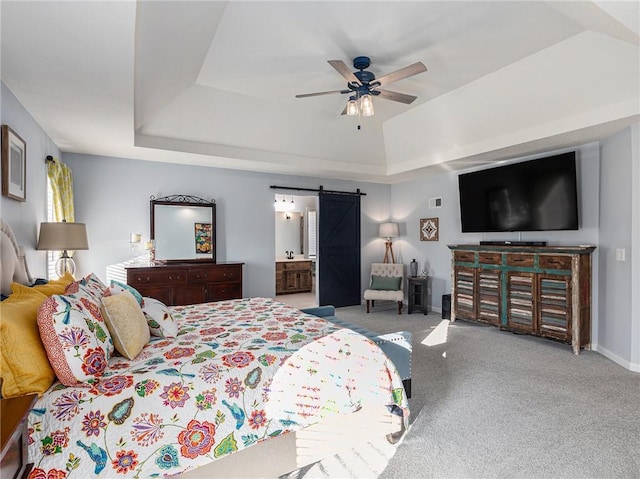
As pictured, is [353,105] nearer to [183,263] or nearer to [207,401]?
[207,401]

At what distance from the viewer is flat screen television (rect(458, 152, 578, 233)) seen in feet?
13.9

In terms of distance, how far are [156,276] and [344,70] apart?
3440mm

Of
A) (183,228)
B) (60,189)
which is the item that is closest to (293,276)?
(183,228)

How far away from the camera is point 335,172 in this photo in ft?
19.2

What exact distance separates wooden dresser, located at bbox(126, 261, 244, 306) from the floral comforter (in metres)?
2.37

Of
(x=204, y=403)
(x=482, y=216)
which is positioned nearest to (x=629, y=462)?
(x=204, y=403)

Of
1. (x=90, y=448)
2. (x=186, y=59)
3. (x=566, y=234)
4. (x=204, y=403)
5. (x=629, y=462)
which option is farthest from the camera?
(x=566, y=234)

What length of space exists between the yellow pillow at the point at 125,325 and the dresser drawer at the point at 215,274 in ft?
8.80

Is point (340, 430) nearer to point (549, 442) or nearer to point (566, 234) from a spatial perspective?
point (549, 442)

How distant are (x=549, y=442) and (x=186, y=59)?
13.3ft

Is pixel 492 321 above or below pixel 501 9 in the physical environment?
below

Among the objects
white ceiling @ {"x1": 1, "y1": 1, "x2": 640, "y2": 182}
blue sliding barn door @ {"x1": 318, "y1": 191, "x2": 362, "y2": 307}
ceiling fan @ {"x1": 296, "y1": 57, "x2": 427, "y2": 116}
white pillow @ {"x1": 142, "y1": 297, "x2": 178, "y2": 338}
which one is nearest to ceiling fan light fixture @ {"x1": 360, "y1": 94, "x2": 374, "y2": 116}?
ceiling fan @ {"x1": 296, "y1": 57, "x2": 427, "y2": 116}

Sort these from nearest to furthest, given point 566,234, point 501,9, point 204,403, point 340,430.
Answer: point 204,403, point 340,430, point 501,9, point 566,234

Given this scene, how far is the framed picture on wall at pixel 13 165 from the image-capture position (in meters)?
2.28
